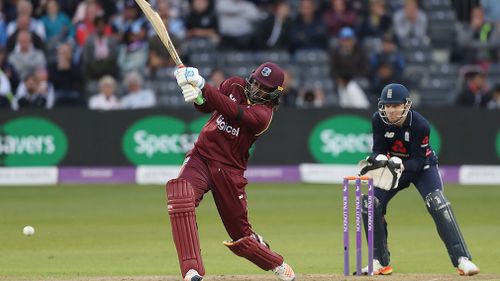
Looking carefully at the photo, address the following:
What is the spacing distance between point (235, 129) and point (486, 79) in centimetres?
1172

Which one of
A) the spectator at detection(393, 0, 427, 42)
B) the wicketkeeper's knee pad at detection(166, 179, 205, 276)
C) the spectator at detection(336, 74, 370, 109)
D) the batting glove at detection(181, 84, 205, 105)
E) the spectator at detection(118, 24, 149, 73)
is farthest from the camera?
the spectator at detection(393, 0, 427, 42)

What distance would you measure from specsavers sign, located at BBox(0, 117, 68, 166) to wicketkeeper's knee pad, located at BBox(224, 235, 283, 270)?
9.25 m

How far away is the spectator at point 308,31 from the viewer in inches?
752

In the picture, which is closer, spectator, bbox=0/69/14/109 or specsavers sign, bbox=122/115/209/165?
specsavers sign, bbox=122/115/209/165

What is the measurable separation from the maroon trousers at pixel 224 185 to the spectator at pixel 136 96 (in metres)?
9.60

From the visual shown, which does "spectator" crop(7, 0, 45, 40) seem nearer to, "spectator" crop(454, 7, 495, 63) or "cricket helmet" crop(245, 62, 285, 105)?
"spectator" crop(454, 7, 495, 63)

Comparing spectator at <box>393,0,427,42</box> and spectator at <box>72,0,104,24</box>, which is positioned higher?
spectator at <box>72,0,104,24</box>

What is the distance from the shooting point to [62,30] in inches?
757

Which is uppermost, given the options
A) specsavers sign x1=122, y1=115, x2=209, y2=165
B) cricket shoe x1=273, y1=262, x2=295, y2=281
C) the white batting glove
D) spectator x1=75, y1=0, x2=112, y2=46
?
spectator x1=75, y1=0, x2=112, y2=46

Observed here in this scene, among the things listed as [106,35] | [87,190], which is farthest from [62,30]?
[87,190]

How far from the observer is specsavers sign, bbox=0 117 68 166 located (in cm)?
1711

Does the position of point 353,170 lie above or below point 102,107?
below

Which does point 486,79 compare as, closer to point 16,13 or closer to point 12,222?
point 16,13

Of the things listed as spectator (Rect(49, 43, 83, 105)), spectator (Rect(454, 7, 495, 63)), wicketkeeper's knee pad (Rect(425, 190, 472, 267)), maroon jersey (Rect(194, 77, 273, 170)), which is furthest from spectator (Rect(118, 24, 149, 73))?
maroon jersey (Rect(194, 77, 273, 170))
